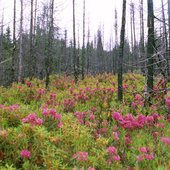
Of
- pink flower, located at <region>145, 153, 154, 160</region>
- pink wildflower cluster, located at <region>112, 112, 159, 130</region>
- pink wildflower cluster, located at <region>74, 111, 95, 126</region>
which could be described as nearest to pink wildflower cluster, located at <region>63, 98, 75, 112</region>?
pink wildflower cluster, located at <region>74, 111, 95, 126</region>

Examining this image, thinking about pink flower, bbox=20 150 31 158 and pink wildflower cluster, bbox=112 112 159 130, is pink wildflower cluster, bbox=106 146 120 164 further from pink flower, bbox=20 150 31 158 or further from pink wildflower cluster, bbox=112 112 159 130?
pink wildflower cluster, bbox=112 112 159 130

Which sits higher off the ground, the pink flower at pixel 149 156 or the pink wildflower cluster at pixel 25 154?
the pink wildflower cluster at pixel 25 154

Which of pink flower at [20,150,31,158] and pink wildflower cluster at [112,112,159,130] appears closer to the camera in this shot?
pink flower at [20,150,31,158]

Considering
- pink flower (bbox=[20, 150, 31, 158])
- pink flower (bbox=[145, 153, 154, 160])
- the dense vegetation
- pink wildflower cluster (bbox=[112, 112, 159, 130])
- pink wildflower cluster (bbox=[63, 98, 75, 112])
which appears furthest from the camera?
pink wildflower cluster (bbox=[63, 98, 75, 112])

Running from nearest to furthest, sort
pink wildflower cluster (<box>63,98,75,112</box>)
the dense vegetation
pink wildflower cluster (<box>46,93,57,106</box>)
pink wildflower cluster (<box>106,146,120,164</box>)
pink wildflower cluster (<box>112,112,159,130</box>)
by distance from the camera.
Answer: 1. the dense vegetation
2. pink wildflower cluster (<box>106,146,120,164</box>)
3. pink wildflower cluster (<box>112,112,159,130</box>)
4. pink wildflower cluster (<box>63,98,75,112</box>)
5. pink wildflower cluster (<box>46,93,57,106</box>)

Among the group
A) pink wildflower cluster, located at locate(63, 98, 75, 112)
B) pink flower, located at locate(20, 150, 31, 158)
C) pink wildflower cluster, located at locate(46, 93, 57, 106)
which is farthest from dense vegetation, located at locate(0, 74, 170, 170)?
pink wildflower cluster, located at locate(46, 93, 57, 106)

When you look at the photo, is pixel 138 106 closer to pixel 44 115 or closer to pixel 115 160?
pixel 44 115

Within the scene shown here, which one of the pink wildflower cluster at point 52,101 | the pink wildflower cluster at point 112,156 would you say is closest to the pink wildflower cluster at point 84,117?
the pink wildflower cluster at point 112,156

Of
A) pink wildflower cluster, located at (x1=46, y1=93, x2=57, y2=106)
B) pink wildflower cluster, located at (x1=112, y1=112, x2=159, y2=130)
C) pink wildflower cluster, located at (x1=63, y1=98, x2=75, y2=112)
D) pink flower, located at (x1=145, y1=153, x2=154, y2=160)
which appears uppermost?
pink wildflower cluster, located at (x1=46, y1=93, x2=57, y2=106)

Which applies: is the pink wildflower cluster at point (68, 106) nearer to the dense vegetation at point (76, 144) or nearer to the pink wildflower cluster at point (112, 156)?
the dense vegetation at point (76, 144)

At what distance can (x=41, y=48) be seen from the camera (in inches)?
1610

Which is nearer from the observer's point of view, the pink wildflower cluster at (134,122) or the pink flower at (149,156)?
the pink flower at (149,156)

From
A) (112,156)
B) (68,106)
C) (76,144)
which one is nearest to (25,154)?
(76,144)

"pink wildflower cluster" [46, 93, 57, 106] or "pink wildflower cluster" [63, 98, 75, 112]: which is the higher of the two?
"pink wildflower cluster" [46, 93, 57, 106]
